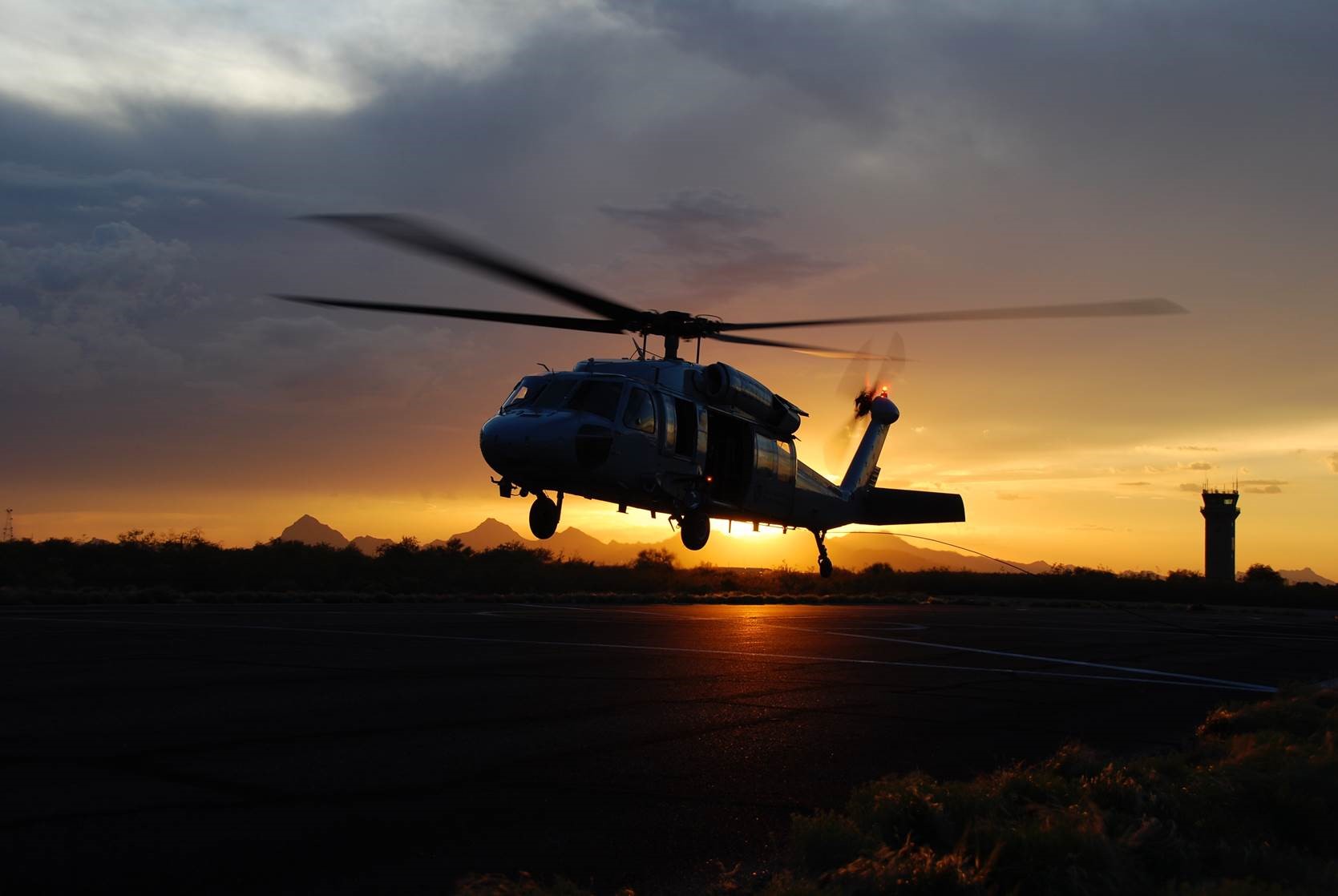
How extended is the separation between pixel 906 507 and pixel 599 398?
14626mm

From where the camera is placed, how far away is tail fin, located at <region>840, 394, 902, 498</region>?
32.7 metres

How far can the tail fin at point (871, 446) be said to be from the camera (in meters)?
32.7

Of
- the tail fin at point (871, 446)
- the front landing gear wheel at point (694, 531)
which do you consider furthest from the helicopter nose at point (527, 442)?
the tail fin at point (871, 446)

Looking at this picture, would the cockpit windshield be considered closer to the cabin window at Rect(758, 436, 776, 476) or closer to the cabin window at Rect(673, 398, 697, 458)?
the cabin window at Rect(673, 398, 697, 458)

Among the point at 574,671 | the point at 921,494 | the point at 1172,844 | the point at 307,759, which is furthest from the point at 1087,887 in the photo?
the point at 921,494

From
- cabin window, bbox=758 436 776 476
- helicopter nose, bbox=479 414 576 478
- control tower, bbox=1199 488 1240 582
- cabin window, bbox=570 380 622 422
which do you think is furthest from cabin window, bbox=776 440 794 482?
control tower, bbox=1199 488 1240 582

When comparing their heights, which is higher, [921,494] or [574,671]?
[921,494]

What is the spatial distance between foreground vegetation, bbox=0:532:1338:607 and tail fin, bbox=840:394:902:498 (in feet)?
18.8

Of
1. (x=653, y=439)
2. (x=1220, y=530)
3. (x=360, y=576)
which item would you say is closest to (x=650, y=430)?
(x=653, y=439)

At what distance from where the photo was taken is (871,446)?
3362cm

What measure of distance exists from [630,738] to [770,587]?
1741 inches

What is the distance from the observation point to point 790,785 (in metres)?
6.25

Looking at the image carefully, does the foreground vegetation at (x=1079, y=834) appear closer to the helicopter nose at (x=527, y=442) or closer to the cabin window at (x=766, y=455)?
the helicopter nose at (x=527, y=442)

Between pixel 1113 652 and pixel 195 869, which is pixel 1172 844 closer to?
pixel 195 869
